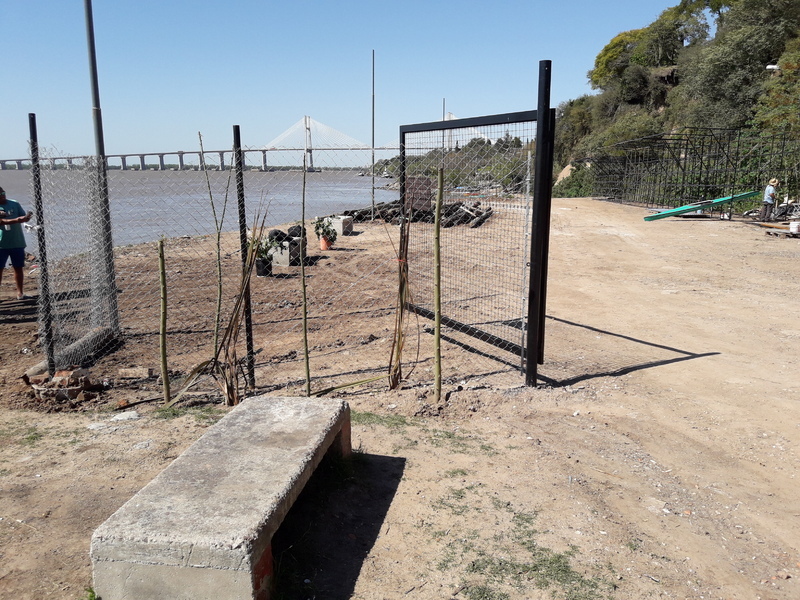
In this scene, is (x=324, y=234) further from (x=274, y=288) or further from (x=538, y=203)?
(x=538, y=203)

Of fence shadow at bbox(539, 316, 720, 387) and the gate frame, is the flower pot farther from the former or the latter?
fence shadow at bbox(539, 316, 720, 387)

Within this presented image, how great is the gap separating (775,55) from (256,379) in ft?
126

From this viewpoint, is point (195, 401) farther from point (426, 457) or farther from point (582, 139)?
point (582, 139)

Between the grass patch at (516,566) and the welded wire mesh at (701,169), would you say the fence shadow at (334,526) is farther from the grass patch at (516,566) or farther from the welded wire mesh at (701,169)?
the welded wire mesh at (701,169)

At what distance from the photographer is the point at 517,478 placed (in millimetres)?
3936

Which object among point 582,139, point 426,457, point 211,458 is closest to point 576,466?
point 426,457

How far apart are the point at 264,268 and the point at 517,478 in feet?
26.0

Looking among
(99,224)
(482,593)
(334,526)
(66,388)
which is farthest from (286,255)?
(482,593)

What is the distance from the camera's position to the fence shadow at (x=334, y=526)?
289cm

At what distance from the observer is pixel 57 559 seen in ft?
9.82

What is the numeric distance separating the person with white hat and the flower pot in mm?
14784

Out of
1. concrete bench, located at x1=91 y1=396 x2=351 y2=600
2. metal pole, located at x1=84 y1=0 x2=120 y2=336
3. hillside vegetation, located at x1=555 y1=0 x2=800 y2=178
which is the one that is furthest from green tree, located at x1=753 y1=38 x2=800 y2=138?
concrete bench, located at x1=91 y1=396 x2=351 y2=600

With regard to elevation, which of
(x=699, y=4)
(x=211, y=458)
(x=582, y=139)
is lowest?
(x=211, y=458)

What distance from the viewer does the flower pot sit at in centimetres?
1093
